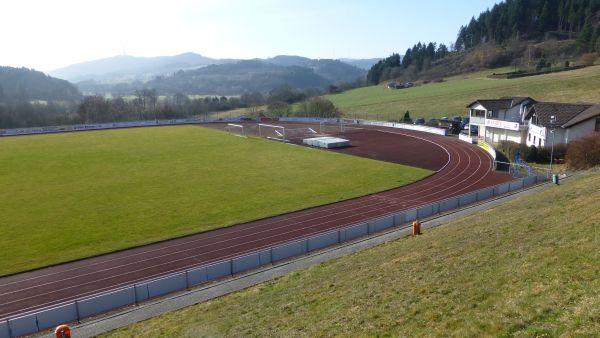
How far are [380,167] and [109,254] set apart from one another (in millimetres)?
38209

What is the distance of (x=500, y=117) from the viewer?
74.1 metres

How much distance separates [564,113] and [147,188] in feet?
185

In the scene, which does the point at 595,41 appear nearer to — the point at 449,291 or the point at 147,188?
the point at 147,188

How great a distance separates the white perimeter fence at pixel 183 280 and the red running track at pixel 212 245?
2319mm

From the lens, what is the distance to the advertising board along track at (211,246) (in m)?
26.2

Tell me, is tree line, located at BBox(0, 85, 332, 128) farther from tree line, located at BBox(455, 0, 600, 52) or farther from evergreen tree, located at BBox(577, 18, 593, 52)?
tree line, located at BBox(455, 0, 600, 52)

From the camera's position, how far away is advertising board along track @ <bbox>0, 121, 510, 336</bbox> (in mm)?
26156

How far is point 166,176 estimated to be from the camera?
5522cm

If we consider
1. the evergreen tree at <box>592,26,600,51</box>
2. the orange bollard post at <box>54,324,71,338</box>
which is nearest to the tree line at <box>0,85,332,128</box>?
the evergreen tree at <box>592,26,600,51</box>

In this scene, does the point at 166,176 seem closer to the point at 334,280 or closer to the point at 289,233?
the point at 289,233

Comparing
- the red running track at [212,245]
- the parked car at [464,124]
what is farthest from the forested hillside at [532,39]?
the red running track at [212,245]

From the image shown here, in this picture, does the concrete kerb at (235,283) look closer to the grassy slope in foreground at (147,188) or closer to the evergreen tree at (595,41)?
the grassy slope in foreground at (147,188)

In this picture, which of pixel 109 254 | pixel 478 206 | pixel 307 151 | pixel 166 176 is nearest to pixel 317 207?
pixel 478 206

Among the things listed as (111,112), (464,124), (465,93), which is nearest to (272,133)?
(464,124)
